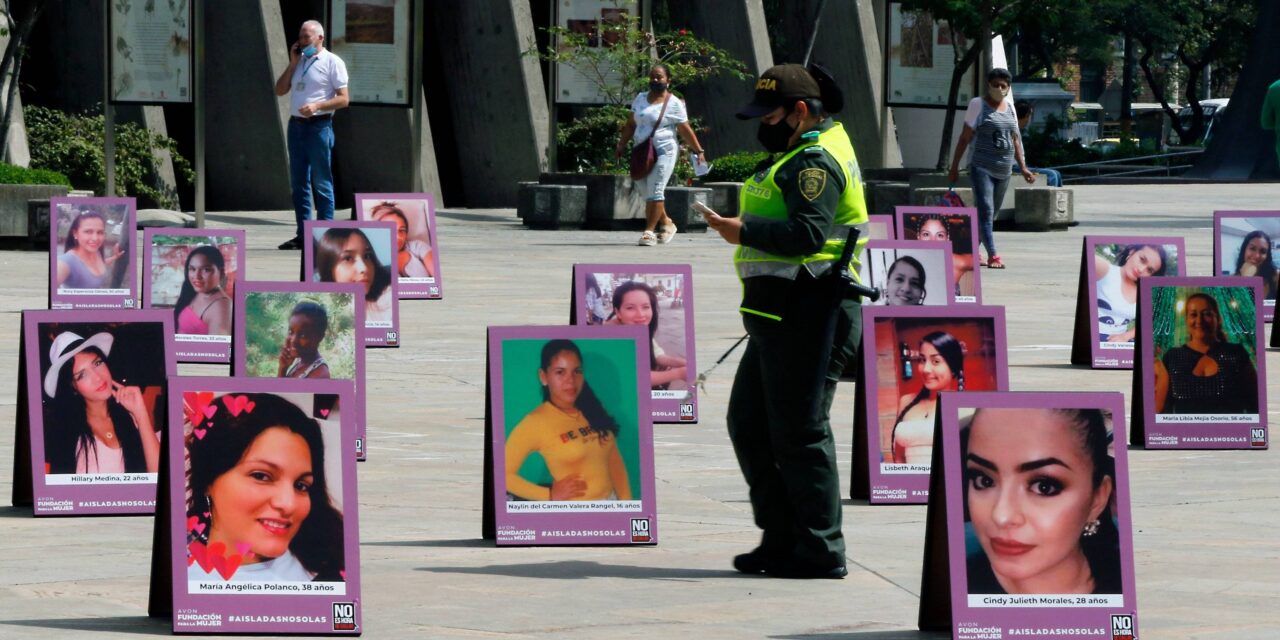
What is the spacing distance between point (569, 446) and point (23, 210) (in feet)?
45.2

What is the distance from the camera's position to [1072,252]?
23203 mm

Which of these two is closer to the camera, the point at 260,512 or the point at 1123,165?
the point at 260,512

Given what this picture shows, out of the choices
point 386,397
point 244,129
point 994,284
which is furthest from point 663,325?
point 244,129

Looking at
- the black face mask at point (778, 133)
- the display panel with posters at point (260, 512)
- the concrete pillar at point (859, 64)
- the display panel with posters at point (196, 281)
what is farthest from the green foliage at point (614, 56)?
the display panel with posters at point (260, 512)

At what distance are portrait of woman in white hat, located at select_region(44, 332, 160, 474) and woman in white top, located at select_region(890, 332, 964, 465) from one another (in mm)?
2849

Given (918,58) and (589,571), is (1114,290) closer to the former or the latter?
(589,571)

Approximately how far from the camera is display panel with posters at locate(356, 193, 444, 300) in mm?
15812

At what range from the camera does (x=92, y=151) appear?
2856 centimetres

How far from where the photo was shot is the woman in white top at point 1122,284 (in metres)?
13.3

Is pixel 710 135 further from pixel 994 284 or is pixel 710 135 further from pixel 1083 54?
pixel 1083 54

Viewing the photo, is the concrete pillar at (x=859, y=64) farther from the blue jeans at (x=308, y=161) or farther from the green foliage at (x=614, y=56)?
the blue jeans at (x=308, y=161)

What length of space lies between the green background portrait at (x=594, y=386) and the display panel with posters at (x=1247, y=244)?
313 inches

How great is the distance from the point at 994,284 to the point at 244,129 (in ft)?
51.3

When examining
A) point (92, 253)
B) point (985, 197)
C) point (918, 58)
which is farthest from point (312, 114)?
point (918, 58)
